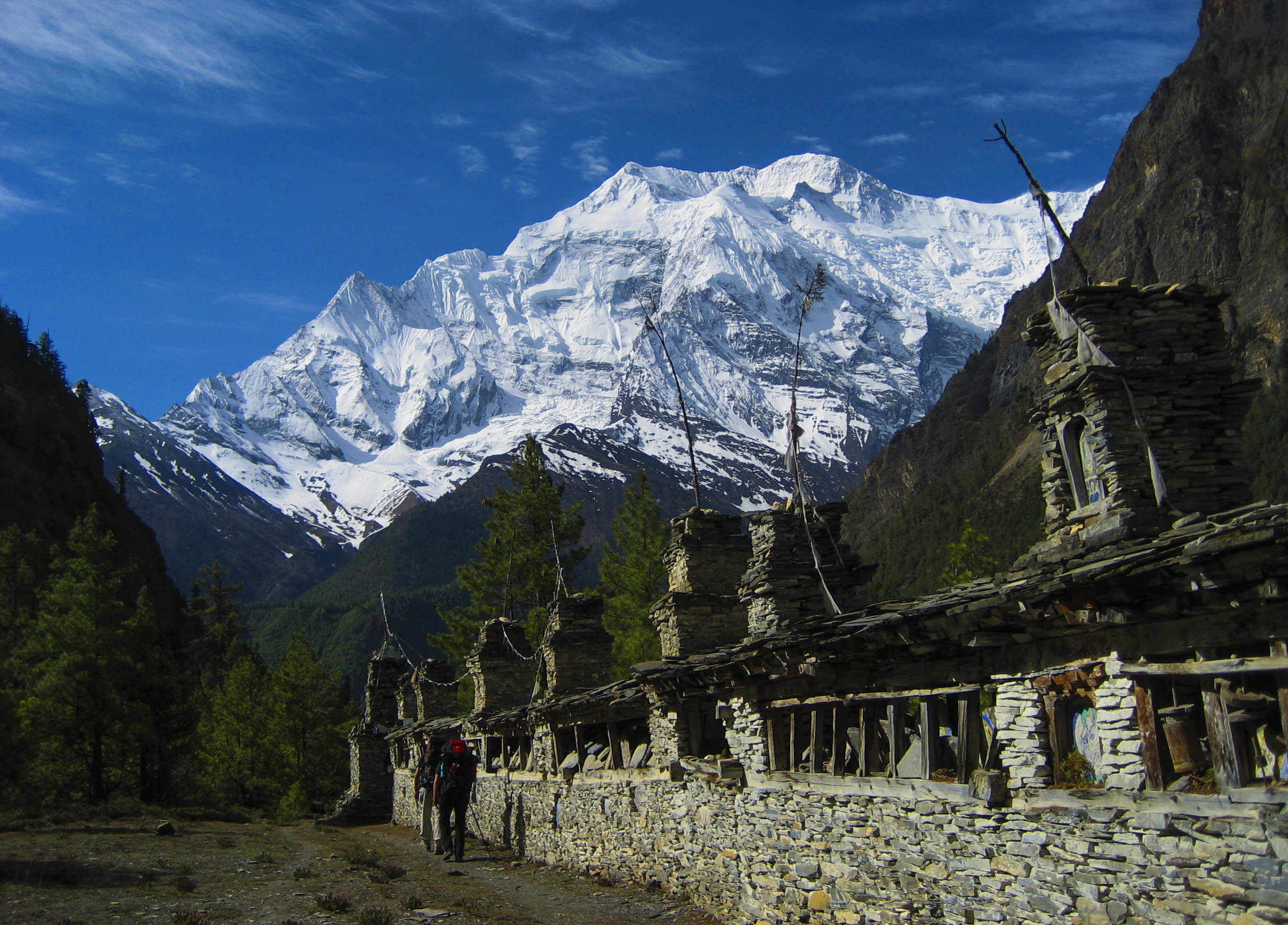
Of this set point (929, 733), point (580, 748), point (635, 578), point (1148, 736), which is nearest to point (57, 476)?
point (635, 578)

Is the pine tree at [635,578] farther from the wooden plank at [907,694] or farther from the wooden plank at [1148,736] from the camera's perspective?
the wooden plank at [1148,736]

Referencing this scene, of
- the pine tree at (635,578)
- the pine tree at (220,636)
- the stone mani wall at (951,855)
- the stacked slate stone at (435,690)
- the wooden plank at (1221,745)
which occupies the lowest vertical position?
the stone mani wall at (951,855)

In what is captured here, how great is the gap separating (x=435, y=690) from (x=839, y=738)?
2152cm

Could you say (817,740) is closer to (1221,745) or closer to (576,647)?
(1221,745)

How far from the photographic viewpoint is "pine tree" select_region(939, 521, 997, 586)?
33.3 m

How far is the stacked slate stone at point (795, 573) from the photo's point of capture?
13.0 m

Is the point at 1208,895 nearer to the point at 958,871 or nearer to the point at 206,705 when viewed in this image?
the point at 958,871

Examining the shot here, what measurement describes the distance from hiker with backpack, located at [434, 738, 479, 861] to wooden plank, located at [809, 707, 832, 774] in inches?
368

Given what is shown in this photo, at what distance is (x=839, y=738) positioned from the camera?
32.2 feet

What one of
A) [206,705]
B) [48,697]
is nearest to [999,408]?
[206,705]

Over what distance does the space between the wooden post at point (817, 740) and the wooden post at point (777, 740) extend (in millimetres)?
598

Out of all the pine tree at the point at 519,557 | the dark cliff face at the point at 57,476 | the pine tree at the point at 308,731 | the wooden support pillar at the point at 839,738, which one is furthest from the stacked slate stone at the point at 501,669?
the dark cliff face at the point at 57,476

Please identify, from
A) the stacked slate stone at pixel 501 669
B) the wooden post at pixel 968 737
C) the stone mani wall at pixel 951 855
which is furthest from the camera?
the stacked slate stone at pixel 501 669

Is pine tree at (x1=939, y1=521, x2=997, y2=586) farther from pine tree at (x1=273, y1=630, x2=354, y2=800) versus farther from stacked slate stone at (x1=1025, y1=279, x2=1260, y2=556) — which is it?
pine tree at (x1=273, y1=630, x2=354, y2=800)
